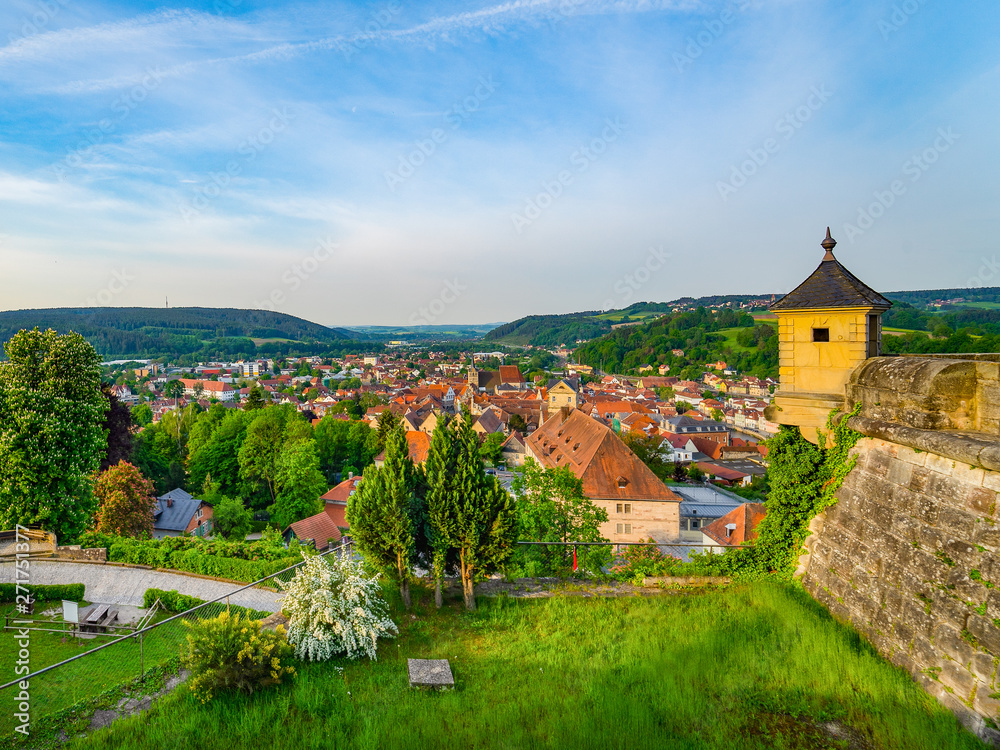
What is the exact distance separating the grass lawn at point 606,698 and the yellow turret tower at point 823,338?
2.97 metres

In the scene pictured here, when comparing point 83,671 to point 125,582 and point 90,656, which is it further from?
point 125,582

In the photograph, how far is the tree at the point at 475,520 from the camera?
816 cm

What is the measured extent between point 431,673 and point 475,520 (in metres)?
2.43

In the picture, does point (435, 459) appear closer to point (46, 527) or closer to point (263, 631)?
point (263, 631)

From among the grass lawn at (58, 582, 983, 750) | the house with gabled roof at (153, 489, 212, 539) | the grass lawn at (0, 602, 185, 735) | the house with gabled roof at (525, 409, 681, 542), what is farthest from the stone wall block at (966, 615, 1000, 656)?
the house with gabled roof at (153, 489, 212, 539)

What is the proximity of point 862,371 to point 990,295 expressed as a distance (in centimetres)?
17461

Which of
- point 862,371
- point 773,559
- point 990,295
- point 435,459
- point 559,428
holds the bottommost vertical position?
point 559,428

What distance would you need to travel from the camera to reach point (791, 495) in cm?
823

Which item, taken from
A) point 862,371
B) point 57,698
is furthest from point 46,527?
point 862,371

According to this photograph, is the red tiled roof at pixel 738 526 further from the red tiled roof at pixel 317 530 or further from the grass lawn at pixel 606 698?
the red tiled roof at pixel 317 530

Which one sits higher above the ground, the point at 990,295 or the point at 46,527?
the point at 990,295

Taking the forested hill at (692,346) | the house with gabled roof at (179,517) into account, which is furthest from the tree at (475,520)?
the forested hill at (692,346)

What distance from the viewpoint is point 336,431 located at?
154ft

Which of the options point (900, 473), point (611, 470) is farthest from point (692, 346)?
Result: point (900, 473)
